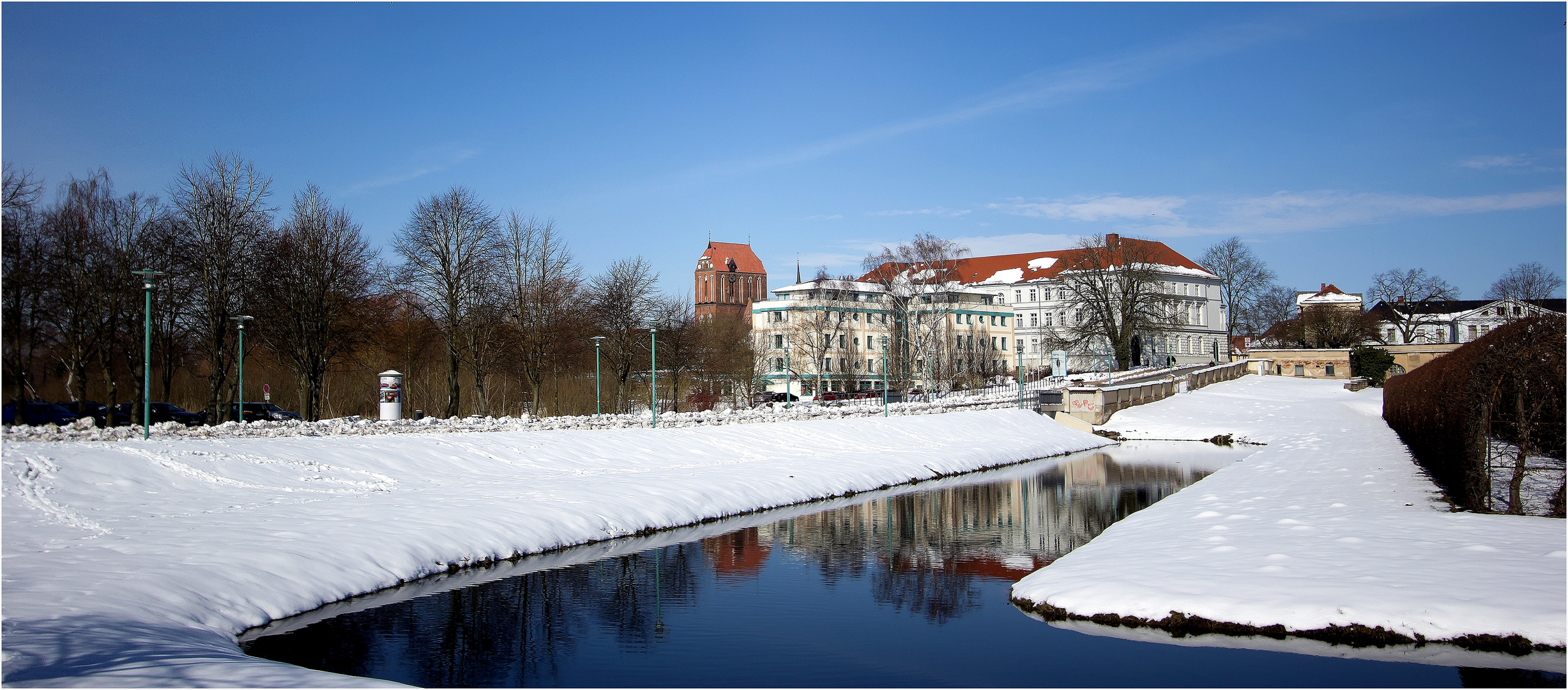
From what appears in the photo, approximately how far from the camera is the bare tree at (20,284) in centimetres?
3012

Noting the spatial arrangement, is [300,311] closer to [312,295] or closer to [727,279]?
[312,295]

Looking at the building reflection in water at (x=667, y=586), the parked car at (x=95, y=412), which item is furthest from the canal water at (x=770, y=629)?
the parked car at (x=95, y=412)

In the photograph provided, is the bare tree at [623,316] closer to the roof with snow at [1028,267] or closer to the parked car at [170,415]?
the parked car at [170,415]

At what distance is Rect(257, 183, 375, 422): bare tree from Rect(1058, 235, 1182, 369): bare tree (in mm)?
46988

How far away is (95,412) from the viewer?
4009cm

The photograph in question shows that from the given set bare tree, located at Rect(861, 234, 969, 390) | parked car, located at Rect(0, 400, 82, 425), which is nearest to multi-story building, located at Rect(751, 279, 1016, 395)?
bare tree, located at Rect(861, 234, 969, 390)

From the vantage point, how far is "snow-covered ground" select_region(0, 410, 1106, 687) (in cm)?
919

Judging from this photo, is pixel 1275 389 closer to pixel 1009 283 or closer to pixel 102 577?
pixel 1009 283

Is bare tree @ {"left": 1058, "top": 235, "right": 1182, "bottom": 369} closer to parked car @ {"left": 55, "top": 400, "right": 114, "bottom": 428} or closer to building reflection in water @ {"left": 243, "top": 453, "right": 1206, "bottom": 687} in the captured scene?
building reflection in water @ {"left": 243, "top": 453, "right": 1206, "bottom": 687}

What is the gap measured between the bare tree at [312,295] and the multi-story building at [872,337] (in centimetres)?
2303

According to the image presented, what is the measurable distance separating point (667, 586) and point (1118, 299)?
64.2 m

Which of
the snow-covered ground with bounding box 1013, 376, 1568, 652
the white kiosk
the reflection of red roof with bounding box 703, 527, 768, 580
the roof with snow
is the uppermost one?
the roof with snow

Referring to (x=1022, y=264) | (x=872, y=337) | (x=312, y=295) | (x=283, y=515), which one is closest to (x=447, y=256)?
(x=312, y=295)

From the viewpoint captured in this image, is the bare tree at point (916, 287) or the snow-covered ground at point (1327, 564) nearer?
the snow-covered ground at point (1327, 564)
